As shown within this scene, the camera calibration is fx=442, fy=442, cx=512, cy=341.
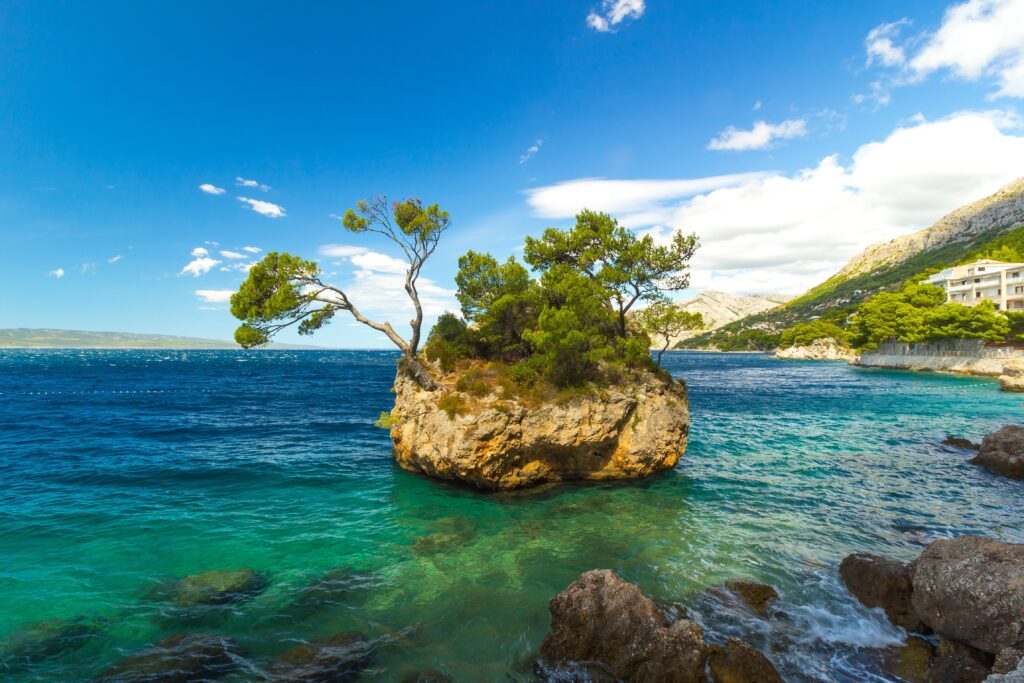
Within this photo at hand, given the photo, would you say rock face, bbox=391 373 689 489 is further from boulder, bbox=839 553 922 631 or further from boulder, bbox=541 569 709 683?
boulder, bbox=839 553 922 631

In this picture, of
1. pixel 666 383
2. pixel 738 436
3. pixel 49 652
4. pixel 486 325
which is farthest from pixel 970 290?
pixel 49 652

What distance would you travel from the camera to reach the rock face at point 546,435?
21.3 metres

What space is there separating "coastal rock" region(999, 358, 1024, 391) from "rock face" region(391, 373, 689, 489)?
63722 millimetres

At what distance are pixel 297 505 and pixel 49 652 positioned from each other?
1000cm

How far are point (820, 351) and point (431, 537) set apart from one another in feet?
578

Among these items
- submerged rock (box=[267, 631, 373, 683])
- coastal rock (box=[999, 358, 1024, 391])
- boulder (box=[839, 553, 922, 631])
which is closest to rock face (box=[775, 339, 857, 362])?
coastal rock (box=[999, 358, 1024, 391])

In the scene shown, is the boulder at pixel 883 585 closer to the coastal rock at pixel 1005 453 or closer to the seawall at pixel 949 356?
the coastal rock at pixel 1005 453

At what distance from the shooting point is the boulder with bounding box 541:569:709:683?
A: 944 centimetres

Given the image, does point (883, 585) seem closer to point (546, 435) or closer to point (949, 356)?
point (546, 435)

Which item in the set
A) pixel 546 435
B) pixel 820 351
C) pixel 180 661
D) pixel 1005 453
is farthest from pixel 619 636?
pixel 820 351

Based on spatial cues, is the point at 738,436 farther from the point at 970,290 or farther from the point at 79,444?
the point at 970,290

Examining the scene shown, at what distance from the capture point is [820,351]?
15400 cm

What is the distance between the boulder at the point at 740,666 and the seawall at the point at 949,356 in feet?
313

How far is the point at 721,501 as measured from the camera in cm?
2075
